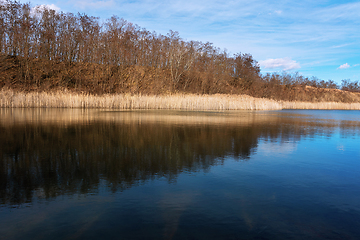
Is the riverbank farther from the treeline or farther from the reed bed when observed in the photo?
the treeline

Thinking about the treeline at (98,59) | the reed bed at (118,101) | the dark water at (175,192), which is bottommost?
the dark water at (175,192)

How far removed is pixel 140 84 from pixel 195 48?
10.2 m

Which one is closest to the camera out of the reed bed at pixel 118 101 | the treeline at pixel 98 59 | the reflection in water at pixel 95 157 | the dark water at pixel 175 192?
the dark water at pixel 175 192

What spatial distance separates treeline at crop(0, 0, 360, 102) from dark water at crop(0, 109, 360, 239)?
2347 centimetres

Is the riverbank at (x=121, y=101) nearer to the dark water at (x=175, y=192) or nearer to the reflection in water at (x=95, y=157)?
the reflection in water at (x=95, y=157)

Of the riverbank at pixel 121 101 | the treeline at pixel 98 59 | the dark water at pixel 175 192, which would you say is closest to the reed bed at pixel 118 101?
the riverbank at pixel 121 101

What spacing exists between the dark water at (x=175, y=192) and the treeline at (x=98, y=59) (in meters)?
23.5

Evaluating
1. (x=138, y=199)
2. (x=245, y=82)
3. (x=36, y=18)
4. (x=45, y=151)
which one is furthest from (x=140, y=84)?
(x=138, y=199)

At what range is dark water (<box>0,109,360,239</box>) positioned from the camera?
224 cm

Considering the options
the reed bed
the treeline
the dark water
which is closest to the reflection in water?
the dark water

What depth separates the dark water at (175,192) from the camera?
2240mm

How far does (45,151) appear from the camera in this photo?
16.7 feet

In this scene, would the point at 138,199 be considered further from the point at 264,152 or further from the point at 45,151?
the point at 264,152

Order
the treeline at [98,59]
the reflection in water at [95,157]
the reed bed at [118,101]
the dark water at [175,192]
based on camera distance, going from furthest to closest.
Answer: the treeline at [98,59]
the reed bed at [118,101]
the reflection in water at [95,157]
the dark water at [175,192]
